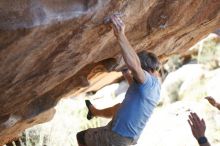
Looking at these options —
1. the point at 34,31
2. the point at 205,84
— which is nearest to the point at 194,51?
the point at 205,84

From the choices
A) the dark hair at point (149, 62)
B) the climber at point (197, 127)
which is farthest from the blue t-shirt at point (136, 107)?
the climber at point (197, 127)

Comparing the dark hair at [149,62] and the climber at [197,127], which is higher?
the dark hair at [149,62]

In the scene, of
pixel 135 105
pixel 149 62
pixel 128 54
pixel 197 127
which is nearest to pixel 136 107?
pixel 135 105

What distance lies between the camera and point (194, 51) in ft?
56.7

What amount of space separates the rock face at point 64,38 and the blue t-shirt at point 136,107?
766 mm

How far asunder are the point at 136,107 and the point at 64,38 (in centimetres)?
106

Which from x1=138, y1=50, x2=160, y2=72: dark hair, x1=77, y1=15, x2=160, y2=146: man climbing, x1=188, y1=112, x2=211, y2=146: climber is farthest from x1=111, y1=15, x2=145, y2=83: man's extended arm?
x1=188, y1=112, x2=211, y2=146: climber

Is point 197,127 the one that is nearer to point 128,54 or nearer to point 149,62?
point 128,54

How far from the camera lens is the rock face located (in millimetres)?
4246

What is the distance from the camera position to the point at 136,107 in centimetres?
494

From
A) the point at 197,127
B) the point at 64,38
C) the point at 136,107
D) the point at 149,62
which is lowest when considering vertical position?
the point at 197,127

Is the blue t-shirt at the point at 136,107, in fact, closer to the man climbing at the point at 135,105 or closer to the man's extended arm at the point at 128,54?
the man climbing at the point at 135,105

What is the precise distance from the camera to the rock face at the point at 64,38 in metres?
4.25

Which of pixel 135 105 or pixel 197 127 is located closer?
pixel 197 127
